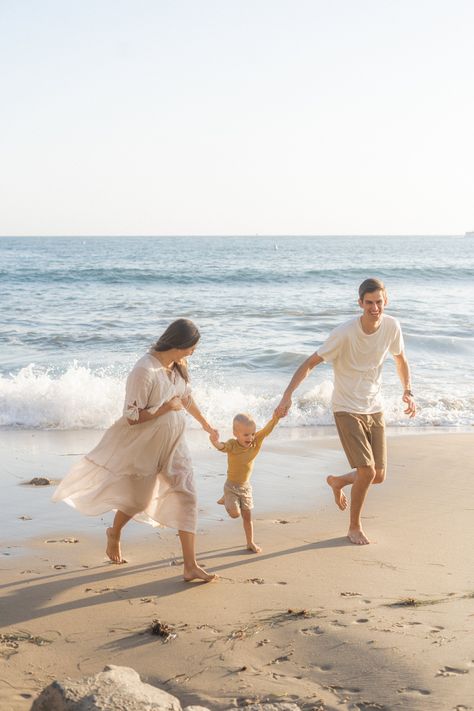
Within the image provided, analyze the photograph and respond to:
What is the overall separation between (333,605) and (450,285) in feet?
102

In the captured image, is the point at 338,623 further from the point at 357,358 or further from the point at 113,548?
the point at 357,358

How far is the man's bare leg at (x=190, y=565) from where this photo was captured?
15.7ft

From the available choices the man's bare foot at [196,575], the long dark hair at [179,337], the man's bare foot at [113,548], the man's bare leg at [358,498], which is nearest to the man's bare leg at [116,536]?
the man's bare foot at [113,548]

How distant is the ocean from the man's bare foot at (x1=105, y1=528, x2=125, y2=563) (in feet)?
17.2

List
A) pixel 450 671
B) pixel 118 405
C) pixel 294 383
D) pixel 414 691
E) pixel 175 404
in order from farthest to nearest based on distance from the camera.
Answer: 1. pixel 118 405
2. pixel 294 383
3. pixel 175 404
4. pixel 450 671
5. pixel 414 691

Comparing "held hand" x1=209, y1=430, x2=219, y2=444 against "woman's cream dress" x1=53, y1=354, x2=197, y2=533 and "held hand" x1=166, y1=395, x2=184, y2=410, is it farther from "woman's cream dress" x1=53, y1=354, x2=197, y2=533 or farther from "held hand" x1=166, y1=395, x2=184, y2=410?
"held hand" x1=166, y1=395, x2=184, y2=410

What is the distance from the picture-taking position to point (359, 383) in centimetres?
568

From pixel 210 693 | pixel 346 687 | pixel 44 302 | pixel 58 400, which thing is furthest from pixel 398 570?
pixel 44 302

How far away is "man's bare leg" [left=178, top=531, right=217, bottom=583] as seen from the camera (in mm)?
4789

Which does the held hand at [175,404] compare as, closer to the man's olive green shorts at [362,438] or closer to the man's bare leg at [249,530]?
the man's bare leg at [249,530]

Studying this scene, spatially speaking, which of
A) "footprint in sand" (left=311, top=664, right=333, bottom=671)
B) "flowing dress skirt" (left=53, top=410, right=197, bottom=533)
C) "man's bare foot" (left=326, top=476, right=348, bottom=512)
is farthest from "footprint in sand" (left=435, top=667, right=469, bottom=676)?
"man's bare foot" (left=326, top=476, right=348, bottom=512)

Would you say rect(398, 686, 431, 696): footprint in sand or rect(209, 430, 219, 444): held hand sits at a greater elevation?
rect(209, 430, 219, 444): held hand

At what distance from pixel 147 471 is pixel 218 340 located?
40.7 feet

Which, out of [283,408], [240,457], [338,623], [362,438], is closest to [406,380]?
[362,438]
